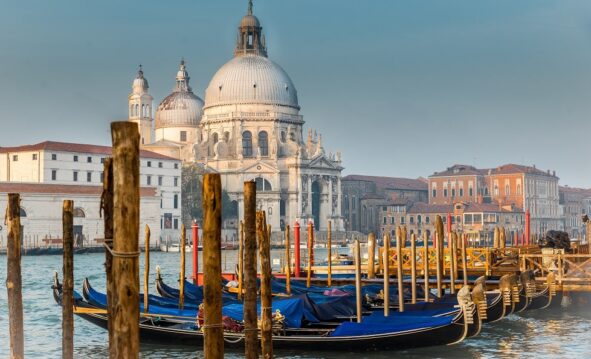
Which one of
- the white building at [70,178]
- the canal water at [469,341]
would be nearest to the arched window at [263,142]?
the white building at [70,178]

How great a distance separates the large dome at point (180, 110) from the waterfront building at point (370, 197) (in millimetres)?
13543

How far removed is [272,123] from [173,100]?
382 inches

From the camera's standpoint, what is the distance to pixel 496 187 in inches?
3206

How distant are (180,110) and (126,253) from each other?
239ft

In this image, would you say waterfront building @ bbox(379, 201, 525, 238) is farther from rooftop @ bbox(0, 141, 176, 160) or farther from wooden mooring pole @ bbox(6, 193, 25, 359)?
wooden mooring pole @ bbox(6, 193, 25, 359)

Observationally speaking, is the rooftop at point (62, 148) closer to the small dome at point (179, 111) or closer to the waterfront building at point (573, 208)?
the small dome at point (179, 111)

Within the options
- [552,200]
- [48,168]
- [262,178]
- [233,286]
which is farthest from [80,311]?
[552,200]

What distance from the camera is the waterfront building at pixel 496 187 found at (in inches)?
3162

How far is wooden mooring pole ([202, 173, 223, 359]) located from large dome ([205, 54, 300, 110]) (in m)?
64.7

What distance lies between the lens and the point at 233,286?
59.2 feet

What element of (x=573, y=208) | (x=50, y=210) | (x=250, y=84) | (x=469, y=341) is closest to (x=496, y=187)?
(x=573, y=208)

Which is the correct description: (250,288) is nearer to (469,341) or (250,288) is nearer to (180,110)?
(469,341)

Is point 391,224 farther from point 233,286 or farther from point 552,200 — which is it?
point 233,286

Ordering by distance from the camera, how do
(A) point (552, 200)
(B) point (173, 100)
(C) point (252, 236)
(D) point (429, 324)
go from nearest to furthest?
(C) point (252, 236) < (D) point (429, 324) < (B) point (173, 100) < (A) point (552, 200)
